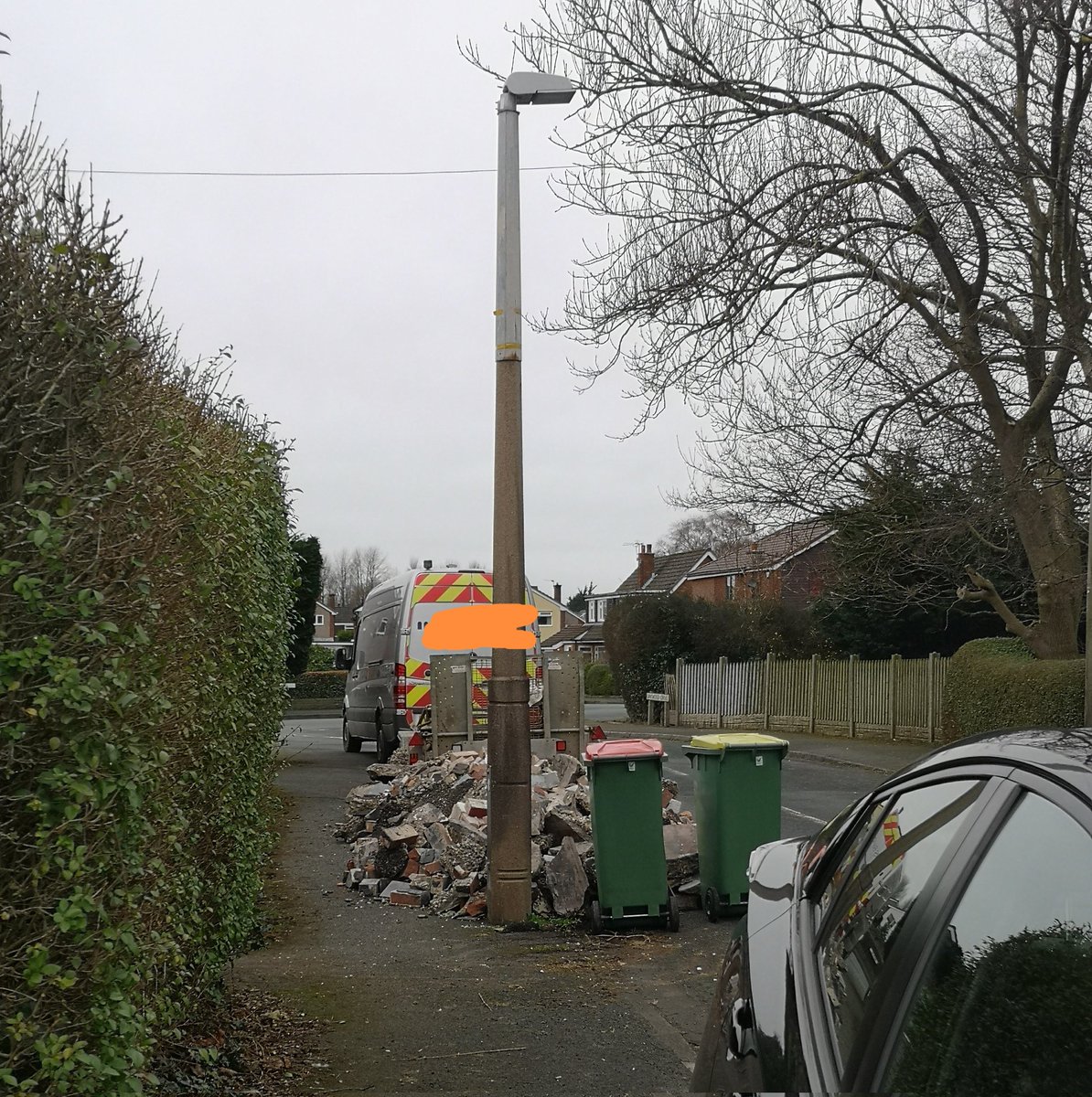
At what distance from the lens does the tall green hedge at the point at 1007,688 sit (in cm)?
1683

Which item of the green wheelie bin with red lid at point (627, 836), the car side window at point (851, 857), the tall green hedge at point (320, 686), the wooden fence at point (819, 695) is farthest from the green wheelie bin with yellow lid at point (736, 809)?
the tall green hedge at point (320, 686)

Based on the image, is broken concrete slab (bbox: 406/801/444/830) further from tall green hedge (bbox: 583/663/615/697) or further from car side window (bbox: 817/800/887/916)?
tall green hedge (bbox: 583/663/615/697)

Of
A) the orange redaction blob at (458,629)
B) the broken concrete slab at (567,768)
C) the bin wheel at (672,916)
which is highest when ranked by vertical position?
the orange redaction blob at (458,629)

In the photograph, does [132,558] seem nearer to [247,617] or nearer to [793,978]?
[793,978]

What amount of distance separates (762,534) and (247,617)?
41.5ft

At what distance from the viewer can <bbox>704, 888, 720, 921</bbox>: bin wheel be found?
7.92 meters

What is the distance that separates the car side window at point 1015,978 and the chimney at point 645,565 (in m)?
63.8

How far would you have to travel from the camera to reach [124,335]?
314cm

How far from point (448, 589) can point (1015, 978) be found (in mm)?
13991

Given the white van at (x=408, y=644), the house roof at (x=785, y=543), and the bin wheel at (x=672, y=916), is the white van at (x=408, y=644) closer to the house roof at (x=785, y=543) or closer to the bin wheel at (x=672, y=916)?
the house roof at (x=785, y=543)

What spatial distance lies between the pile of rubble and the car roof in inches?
224

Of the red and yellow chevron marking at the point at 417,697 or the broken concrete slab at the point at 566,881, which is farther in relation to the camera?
the red and yellow chevron marking at the point at 417,697

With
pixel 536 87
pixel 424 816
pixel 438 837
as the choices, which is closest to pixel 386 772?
pixel 424 816

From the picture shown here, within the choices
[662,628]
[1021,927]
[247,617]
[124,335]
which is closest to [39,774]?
[124,335]
